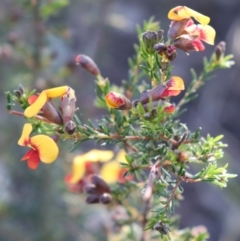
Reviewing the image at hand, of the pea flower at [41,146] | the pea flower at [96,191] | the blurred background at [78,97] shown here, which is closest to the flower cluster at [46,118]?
the pea flower at [41,146]

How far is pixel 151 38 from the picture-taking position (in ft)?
3.05

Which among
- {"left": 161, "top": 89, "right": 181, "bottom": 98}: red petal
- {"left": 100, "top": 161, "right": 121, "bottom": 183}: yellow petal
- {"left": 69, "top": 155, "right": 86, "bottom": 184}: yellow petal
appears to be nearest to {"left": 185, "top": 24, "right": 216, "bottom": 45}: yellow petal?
{"left": 161, "top": 89, "right": 181, "bottom": 98}: red petal

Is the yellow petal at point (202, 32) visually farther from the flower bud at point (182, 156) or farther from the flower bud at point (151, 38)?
the flower bud at point (182, 156)

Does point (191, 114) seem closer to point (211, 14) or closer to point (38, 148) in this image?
point (211, 14)

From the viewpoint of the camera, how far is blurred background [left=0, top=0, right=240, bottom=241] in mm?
2018

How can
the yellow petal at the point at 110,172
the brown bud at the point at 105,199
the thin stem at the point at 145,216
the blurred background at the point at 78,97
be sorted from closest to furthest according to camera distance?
the brown bud at the point at 105,199 → the thin stem at the point at 145,216 → the yellow petal at the point at 110,172 → the blurred background at the point at 78,97

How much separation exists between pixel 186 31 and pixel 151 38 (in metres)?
0.08

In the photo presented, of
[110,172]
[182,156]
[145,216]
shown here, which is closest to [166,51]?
[182,156]

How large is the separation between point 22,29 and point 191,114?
1510 mm

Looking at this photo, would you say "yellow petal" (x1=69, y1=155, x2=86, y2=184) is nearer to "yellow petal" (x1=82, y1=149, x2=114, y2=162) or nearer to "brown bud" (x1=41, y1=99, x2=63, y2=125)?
"yellow petal" (x1=82, y1=149, x2=114, y2=162)

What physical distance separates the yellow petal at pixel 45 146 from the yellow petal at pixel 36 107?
1.9 inches

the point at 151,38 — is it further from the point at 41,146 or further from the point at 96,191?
the point at 96,191

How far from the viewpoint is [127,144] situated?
1.09 m

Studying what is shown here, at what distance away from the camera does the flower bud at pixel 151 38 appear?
3.04 ft
